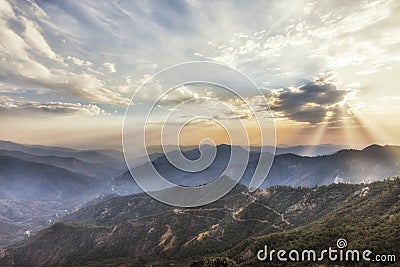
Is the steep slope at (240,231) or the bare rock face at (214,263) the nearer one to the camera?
the bare rock face at (214,263)

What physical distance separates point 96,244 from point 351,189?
300ft

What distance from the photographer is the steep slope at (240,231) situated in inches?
1944

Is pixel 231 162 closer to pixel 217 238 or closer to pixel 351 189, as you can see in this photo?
pixel 217 238

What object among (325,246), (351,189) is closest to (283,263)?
(325,246)

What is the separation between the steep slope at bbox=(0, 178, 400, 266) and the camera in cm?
4938

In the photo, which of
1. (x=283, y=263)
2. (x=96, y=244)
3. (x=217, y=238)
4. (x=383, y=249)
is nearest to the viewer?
(x=383, y=249)

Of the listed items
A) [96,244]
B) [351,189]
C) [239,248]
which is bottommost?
[96,244]

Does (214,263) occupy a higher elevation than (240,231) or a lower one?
higher

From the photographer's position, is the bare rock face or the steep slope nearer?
the bare rock face

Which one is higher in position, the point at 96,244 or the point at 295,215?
the point at 295,215

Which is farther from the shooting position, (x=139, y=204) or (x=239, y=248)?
(x=139, y=204)

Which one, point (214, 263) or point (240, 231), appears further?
point (240, 231)

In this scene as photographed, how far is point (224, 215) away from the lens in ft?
339

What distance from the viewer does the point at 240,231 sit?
8500 centimetres
